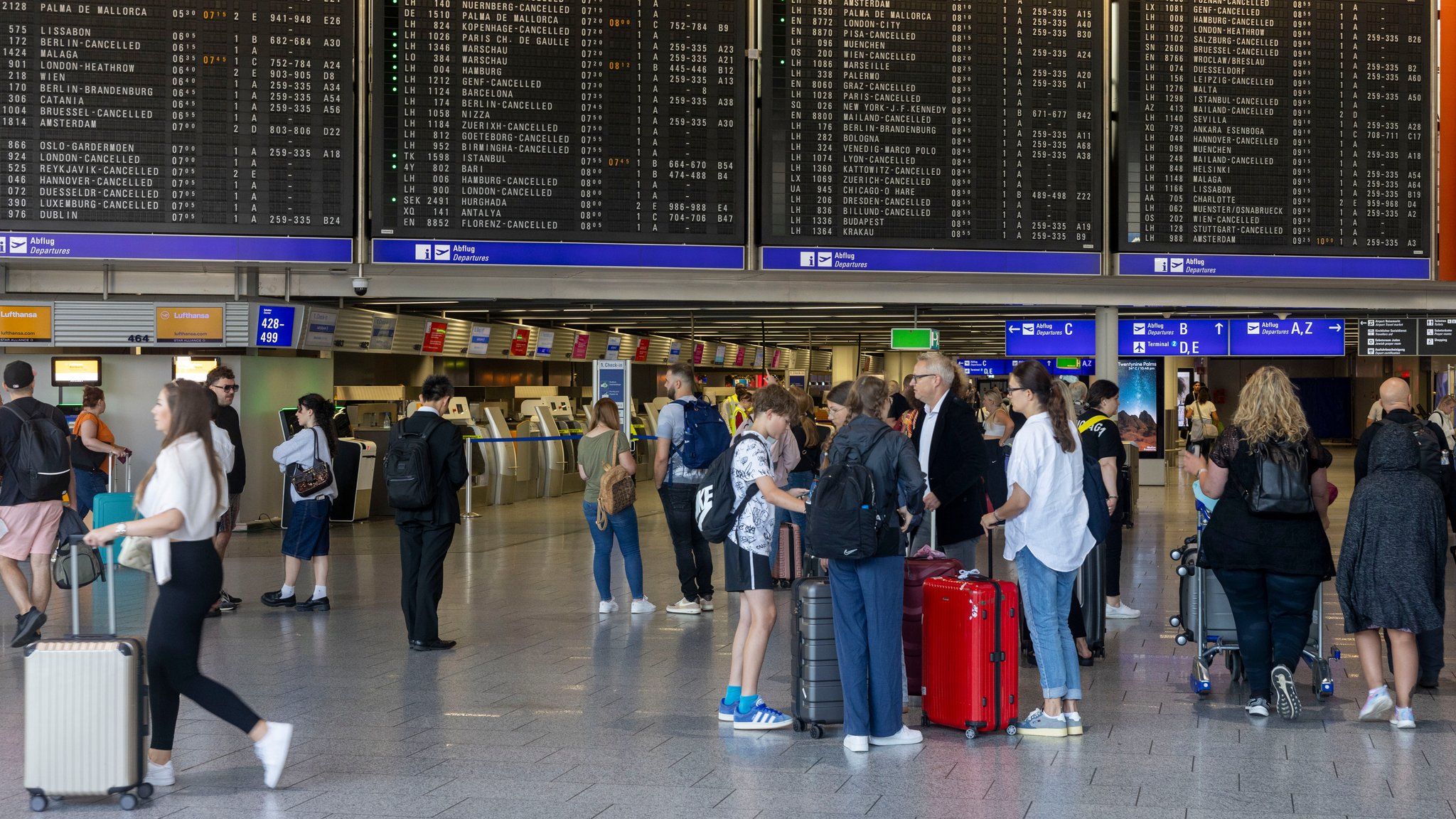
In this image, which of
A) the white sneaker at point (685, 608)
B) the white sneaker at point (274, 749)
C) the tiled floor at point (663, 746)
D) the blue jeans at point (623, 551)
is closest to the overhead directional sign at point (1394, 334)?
the tiled floor at point (663, 746)

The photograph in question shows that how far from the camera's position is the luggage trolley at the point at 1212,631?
239 inches

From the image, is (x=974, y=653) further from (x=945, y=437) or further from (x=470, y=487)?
(x=470, y=487)

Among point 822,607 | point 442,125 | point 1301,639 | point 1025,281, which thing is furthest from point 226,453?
point 1025,281

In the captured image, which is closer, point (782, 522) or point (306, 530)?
point (782, 522)

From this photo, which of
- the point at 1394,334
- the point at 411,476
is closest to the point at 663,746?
the point at 411,476

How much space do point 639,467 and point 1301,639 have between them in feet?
54.0

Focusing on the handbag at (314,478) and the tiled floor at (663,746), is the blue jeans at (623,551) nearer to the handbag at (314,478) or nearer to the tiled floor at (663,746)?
the tiled floor at (663,746)

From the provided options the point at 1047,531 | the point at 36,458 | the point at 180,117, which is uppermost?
the point at 180,117

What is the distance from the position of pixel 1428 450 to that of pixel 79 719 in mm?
5227

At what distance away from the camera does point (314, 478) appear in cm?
877

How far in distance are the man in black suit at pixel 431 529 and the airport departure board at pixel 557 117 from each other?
9.82 feet

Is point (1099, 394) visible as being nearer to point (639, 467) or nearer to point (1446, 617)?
point (1446, 617)

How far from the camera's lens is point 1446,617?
824cm

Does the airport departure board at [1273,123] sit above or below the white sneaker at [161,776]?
above
